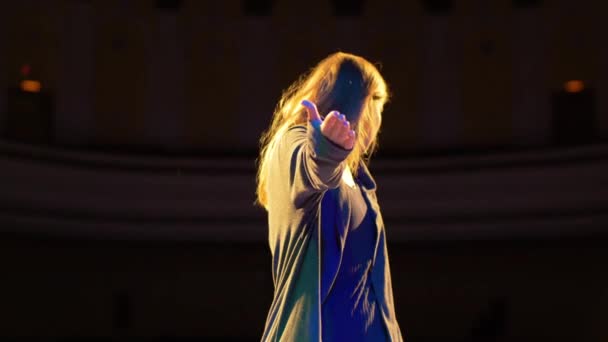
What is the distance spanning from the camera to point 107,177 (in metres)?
12.3

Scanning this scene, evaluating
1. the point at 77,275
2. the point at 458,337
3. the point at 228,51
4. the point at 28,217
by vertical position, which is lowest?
the point at 458,337

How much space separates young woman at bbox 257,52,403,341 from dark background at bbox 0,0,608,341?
9732mm

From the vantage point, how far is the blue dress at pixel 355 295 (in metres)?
2.16

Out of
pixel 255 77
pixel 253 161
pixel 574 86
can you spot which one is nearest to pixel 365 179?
pixel 253 161

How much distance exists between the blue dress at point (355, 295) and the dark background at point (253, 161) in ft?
32.0

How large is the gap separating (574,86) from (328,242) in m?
11.8

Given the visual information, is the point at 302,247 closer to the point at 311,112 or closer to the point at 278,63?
the point at 311,112

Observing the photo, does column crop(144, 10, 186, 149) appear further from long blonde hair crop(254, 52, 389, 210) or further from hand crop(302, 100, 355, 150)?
hand crop(302, 100, 355, 150)

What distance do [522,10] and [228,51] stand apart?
4.30 meters

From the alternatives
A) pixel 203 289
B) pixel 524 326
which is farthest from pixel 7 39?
pixel 524 326

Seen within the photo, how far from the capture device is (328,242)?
2145mm

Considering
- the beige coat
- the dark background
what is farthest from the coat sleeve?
the dark background

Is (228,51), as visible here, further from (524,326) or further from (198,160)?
(524,326)

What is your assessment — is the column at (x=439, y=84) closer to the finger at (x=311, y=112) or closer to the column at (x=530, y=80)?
the column at (x=530, y=80)
